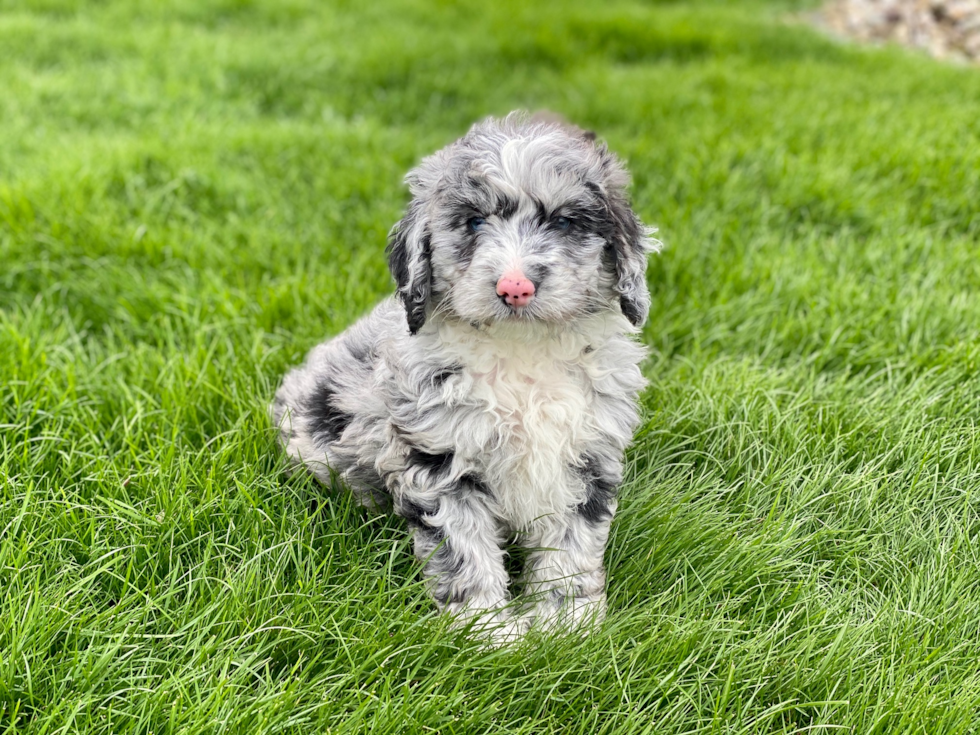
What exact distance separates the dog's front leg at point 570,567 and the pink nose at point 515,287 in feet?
2.78

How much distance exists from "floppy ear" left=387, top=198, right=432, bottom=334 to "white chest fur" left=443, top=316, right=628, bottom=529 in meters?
0.15

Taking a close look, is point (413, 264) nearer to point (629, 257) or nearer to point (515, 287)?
point (515, 287)

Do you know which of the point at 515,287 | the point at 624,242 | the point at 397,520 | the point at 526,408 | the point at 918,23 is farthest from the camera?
the point at 918,23

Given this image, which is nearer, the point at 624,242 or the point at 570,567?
the point at 624,242

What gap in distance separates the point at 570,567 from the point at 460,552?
0.39m

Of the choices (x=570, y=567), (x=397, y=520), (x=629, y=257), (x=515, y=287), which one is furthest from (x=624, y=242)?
(x=397, y=520)

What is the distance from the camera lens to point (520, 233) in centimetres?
257

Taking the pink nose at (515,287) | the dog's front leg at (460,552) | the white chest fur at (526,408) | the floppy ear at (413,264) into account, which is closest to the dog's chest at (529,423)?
the white chest fur at (526,408)

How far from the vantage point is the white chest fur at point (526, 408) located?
9.12ft

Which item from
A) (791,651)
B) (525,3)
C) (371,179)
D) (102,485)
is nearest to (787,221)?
(371,179)

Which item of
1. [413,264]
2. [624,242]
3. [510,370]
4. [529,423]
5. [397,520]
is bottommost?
[397,520]

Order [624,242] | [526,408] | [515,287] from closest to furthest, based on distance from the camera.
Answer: [515,287], [624,242], [526,408]

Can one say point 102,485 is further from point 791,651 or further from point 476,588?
point 791,651

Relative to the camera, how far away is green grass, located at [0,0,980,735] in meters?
2.52
